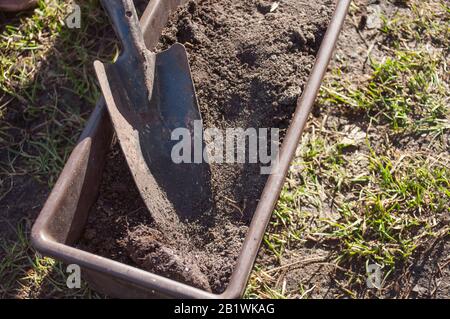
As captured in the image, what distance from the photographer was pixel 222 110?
2.14m

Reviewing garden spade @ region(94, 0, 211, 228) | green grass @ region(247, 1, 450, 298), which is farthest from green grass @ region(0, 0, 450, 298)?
garden spade @ region(94, 0, 211, 228)

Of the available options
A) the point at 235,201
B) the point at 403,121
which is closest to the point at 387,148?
the point at 403,121

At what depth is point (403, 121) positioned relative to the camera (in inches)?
95.3

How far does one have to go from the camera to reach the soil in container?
6.21 feet

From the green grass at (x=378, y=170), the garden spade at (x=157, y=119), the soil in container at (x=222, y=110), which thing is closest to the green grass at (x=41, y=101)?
the soil in container at (x=222, y=110)

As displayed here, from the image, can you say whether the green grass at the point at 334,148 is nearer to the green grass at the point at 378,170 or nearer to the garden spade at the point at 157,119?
the green grass at the point at 378,170

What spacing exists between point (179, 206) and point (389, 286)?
76cm

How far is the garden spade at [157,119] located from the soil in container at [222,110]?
0.06 meters

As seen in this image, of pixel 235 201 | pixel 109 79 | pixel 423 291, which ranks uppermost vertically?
pixel 109 79

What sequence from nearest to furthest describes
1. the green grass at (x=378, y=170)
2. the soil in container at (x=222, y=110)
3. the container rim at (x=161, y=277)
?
1. the container rim at (x=161, y=277)
2. the soil in container at (x=222, y=110)
3. the green grass at (x=378, y=170)

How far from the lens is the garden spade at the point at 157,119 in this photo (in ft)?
6.42

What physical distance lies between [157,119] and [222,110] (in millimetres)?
225

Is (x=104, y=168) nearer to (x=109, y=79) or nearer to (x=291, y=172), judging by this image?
(x=109, y=79)

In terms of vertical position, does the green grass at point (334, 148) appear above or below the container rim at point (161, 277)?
below
